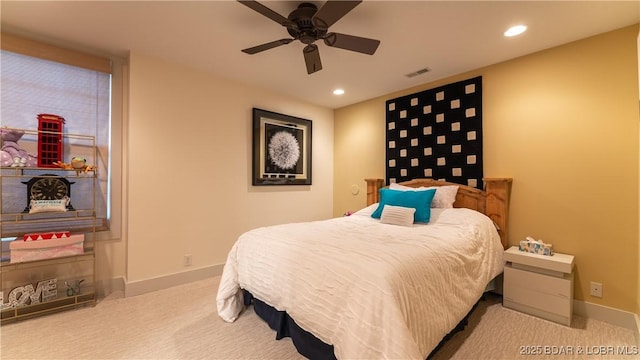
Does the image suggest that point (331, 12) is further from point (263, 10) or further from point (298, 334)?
point (298, 334)

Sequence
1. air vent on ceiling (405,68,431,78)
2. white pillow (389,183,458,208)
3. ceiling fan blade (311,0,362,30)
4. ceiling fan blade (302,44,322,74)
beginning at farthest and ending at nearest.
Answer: air vent on ceiling (405,68,431,78), white pillow (389,183,458,208), ceiling fan blade (302,44,322,74), ceiling fan blade (311,0,362,30)

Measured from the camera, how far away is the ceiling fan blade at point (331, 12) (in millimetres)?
1531

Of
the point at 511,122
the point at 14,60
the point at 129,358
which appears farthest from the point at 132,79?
the point at 511,122

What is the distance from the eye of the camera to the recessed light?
7.25 ft

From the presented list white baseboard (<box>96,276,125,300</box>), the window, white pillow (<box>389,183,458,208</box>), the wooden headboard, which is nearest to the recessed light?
the wooden headboard

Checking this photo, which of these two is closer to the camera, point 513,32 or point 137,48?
point 513,32

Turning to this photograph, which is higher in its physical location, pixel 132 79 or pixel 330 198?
pixel 132 79

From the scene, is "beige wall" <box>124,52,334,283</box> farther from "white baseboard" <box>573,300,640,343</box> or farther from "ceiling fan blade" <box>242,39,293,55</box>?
"white baseboard" <box>573,300,640,343</box>

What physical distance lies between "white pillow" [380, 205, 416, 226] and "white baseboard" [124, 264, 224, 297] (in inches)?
83.6

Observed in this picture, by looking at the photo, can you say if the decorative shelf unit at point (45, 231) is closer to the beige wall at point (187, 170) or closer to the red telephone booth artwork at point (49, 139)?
the red telephone booth artwork at point (49, 139)

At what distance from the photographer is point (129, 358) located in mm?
1720

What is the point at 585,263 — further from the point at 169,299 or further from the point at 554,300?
the point at 169,299

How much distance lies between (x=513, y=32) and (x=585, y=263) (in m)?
2.15

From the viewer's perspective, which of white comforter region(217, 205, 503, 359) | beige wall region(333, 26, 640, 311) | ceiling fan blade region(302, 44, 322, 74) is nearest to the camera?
white comforter region(217, 205, 503, 359)
